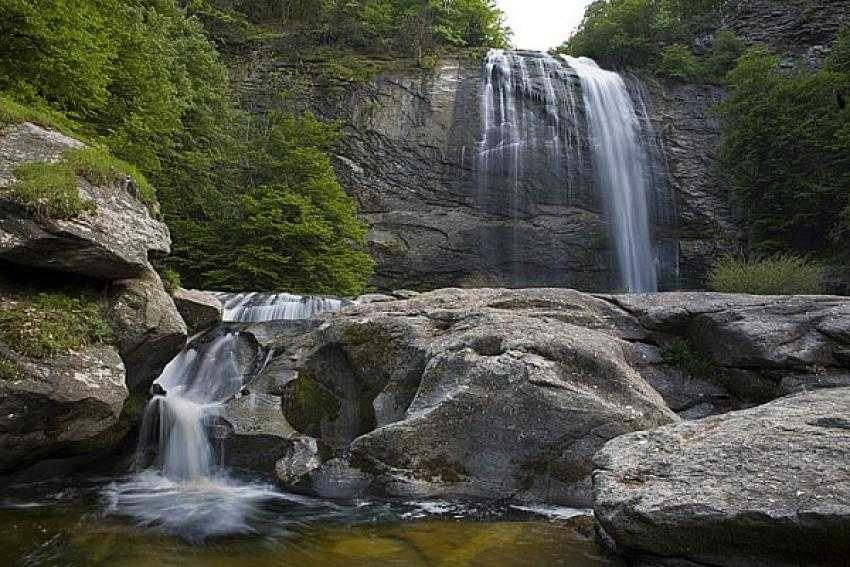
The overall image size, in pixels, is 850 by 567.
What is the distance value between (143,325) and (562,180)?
19.2 meters

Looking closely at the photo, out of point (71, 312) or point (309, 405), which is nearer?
point (71, 312)

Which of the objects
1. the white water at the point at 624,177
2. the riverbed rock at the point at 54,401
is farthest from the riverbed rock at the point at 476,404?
the white water at the point at 624,177

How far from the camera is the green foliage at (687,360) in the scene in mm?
8750

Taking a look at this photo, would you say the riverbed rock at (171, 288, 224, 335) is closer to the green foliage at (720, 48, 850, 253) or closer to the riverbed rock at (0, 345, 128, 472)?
the riverbed rock at (0, 345, 128, 472)

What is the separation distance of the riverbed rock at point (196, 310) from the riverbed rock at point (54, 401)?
2823 millimetres

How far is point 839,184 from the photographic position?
1828cm

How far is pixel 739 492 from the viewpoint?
3.88m

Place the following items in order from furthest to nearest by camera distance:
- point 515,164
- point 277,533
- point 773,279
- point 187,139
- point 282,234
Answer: point 515,164
point 773,279
point 187,139
point 282,234
point 277,533

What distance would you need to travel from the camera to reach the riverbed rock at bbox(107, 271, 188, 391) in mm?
6816

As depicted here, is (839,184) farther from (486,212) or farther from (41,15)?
(41,15)

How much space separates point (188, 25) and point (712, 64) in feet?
72.1

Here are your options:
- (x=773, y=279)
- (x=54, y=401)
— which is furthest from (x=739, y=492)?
(x=773, y=279)

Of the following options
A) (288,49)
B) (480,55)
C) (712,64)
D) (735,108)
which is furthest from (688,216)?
(288,49)

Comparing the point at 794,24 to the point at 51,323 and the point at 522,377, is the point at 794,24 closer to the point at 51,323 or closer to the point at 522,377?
the point at 522,377
